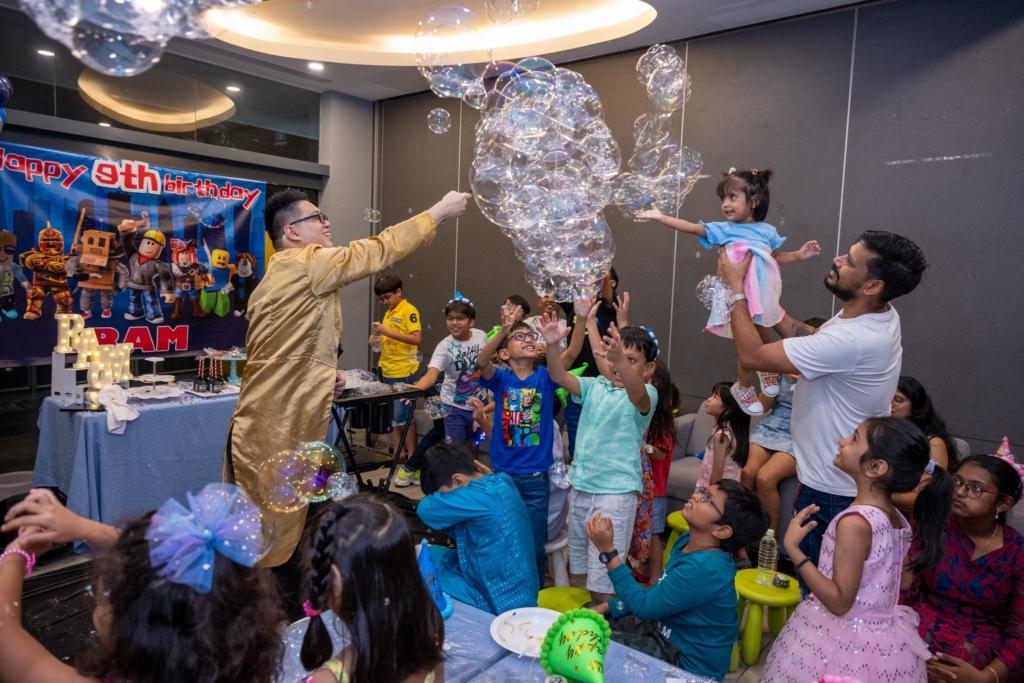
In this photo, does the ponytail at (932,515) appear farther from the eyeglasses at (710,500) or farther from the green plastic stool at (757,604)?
the green plastic stool at (757,604)

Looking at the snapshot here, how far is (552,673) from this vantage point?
1383 millimetres

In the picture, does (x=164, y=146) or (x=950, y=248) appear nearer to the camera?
(x=950, y=248)

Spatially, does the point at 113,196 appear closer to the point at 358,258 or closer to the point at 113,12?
the point at 358,258

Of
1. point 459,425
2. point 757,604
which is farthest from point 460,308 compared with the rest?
point 757,604

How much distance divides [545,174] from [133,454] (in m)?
2.81

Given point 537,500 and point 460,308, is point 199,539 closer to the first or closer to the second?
point 537,500

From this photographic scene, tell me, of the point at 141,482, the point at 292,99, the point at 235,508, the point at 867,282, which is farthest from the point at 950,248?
the point at 292,99

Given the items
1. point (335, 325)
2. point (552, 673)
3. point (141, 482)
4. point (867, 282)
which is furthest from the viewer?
point (141, 482)

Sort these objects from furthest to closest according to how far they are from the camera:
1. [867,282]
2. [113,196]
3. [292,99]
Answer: [292,99]
[113,196]
[867,282]

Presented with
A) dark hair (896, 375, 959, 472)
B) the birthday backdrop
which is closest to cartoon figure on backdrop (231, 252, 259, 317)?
the birthday backdrop

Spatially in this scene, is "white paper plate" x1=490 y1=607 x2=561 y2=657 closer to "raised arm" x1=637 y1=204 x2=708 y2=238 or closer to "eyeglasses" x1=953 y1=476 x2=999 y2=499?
"eyeglasses" x1=953 y1=476 x2=999 y2=499

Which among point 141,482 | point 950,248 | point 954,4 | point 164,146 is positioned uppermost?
point 954,4

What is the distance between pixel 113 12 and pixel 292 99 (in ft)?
20.1

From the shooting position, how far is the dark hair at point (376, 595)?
1.23 m
